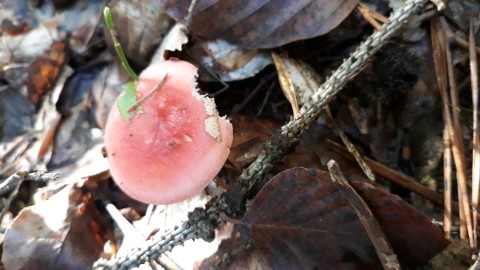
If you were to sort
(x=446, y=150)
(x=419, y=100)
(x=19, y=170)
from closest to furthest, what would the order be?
1. (x=446, y=150)
2. (x=419, y=100)
3. (x=19, y=170)

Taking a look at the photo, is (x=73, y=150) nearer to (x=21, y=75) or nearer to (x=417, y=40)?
(x=21, y=75)

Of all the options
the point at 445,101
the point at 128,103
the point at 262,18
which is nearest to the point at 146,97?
the point at 128,103

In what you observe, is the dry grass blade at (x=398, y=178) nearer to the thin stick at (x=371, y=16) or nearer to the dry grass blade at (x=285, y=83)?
the dry grass blade at (x=285, y=83)

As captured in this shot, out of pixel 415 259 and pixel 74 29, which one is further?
pixel 74 29

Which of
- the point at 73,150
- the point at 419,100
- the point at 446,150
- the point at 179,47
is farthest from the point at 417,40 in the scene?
the point at 73,150

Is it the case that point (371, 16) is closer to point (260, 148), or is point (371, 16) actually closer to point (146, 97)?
point (260, 148)

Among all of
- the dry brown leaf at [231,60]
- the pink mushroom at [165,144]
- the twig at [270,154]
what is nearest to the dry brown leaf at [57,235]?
the twig at [270,154]
